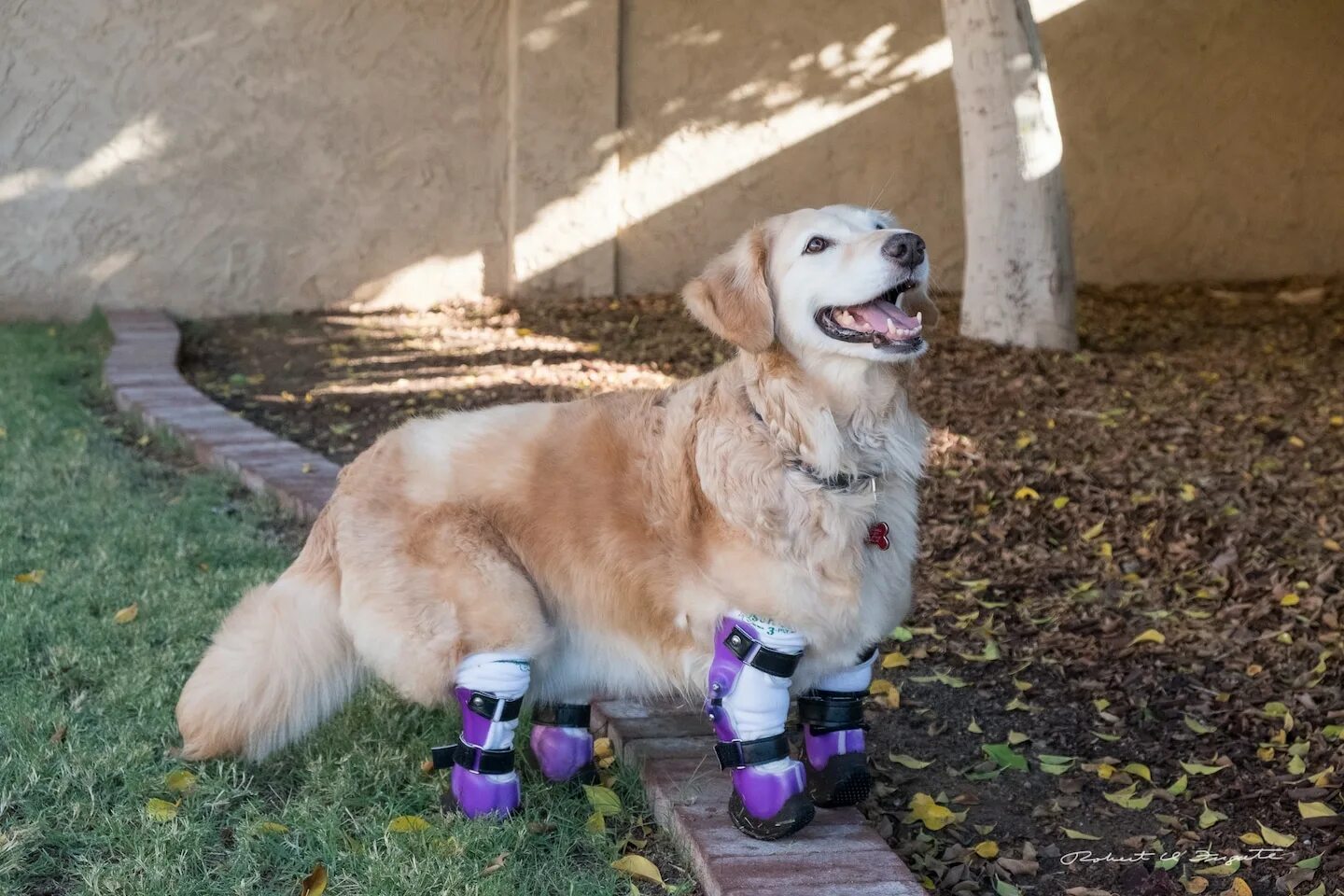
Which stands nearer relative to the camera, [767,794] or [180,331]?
[767,794]

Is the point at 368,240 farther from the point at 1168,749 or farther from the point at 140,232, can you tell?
the point at 1168,749

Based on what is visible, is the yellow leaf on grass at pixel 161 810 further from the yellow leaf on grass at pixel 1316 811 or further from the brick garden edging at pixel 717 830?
the yellow leaf on grass at pixel 1316 811

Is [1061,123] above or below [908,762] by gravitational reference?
above

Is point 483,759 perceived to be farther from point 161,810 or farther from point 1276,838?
point 1276,838

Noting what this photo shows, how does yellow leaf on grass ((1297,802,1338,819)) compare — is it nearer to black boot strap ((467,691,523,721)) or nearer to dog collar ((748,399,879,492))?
dog collar ((748,399,879,492))

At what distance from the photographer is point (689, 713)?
3.49 meters

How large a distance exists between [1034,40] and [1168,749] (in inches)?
186

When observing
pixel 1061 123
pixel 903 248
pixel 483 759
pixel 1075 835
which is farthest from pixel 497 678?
pixel 1061 123

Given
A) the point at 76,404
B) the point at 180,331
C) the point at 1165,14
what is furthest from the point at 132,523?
the point at 1165,14

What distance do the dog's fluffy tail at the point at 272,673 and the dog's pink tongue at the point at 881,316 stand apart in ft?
4.48

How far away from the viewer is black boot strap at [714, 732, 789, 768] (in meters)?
2.75

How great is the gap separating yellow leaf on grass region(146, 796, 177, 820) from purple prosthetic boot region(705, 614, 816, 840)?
1223mm

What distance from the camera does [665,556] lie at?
2.86 m

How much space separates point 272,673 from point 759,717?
1133 millimetres
